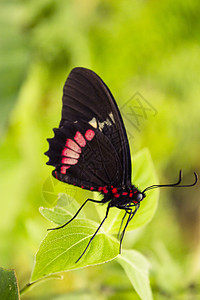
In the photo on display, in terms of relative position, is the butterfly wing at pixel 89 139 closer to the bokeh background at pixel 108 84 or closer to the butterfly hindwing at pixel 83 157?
the butterfly hindwing at pixel 83 157

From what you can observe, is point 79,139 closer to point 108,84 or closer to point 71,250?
point 71,250

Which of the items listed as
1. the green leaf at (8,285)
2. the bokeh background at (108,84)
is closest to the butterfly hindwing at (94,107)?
the green leaf at (8,285)

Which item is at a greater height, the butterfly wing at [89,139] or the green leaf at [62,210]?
A: the butterfly wing at [89,139]

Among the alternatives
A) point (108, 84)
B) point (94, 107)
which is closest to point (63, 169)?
point (94, 107)

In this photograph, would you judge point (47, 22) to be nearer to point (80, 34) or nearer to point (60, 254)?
point (80, 34)

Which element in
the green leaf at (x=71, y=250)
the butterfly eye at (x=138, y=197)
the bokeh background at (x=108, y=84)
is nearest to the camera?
the green leaf at (x=71, y=250)

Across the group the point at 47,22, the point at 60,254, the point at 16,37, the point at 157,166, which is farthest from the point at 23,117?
the point at 60,254
